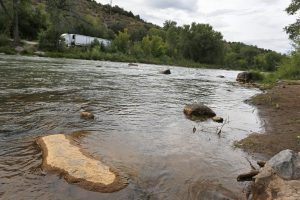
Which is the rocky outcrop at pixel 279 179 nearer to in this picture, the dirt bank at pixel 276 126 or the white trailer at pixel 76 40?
the dirt bank at pixel 276 126

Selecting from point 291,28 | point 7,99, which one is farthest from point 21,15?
point 7,99

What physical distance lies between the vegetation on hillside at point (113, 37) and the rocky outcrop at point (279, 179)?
35.3 m

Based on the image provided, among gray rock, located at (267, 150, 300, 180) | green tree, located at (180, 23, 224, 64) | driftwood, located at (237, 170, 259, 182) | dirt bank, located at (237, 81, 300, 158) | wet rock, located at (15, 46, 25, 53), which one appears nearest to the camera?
gray rock, located at (267, 150, 300, 180)

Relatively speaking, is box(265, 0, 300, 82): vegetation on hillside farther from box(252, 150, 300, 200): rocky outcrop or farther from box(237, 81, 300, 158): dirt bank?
box(252, 150, 300, 200): rocky outcrop

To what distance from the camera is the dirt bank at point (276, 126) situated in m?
8.80

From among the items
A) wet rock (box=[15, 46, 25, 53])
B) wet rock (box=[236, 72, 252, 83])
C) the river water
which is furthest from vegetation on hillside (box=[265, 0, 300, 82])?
wet rock (box=[15, 46, 25, 53])

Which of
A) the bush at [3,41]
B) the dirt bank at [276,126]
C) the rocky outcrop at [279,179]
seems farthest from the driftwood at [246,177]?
the bush at [3,41]

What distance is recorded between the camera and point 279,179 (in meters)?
5.45

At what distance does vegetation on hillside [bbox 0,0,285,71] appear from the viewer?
6141 centimetres

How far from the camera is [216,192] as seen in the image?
603 centimetres

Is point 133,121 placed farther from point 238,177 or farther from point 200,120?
point 238,177

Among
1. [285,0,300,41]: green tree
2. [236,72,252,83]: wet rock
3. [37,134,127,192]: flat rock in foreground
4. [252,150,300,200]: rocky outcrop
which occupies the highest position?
[285,0,300,41]: green tree

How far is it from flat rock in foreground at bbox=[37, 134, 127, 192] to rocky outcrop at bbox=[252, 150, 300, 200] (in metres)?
2.38

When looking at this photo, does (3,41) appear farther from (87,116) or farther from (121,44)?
(87,116)
